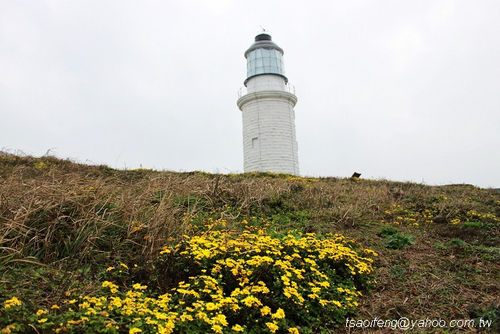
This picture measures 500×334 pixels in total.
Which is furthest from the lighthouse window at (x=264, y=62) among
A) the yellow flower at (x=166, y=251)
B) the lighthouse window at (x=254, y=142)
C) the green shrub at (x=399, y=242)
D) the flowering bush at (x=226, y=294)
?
the yellow flower at (x=166, y=251)

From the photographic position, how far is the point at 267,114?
2362 cm

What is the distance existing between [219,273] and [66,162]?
11723mm

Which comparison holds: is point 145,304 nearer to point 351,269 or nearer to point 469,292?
point 351,269

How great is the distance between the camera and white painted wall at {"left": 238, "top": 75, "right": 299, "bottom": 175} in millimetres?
22781

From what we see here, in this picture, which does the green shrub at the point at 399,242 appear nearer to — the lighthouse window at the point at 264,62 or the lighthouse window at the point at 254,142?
the lighthouse window at the point at 254,142

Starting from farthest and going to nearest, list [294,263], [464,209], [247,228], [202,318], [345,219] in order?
[464,209] → [345,219] → [247,228] → [294,263] → [202,318]

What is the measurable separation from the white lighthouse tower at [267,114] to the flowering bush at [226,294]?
1770cm

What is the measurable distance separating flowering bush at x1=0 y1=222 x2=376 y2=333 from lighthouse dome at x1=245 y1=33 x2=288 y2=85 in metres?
20.7

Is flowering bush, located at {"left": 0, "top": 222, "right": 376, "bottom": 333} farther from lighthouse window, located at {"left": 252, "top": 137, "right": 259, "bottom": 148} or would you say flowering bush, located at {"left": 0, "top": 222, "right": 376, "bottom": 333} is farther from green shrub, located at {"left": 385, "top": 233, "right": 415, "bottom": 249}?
lighthouse window, located at {"left": 252, "top": 137, "right": 259, "bottom": 148}

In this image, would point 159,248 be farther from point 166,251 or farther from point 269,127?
point 269,127

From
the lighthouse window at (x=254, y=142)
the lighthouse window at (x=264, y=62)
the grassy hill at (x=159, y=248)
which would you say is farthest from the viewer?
the lighthouse window at (x=264, y=62)

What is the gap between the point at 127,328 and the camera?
281 centimetres

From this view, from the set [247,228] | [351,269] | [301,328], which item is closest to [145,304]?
[301,328]

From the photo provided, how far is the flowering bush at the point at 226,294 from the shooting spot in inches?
111
